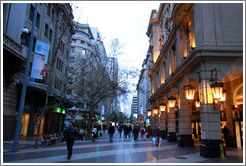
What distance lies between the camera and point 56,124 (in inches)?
1088

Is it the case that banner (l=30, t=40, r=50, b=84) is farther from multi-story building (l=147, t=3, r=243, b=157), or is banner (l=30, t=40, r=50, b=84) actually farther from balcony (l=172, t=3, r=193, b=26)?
balcony (l=172, t=3, r=193, b=26)

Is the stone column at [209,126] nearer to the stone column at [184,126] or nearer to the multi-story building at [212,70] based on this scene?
the multi-story building at [212,70]

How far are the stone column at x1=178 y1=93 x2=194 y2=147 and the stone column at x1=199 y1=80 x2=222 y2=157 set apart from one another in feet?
13.6

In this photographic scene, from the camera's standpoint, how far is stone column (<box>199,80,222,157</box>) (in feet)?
33.0

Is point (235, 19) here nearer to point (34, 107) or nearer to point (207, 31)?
point (207, 31)

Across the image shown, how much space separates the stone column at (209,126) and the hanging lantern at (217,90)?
0.61 metres

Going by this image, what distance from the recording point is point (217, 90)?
32.9 ft

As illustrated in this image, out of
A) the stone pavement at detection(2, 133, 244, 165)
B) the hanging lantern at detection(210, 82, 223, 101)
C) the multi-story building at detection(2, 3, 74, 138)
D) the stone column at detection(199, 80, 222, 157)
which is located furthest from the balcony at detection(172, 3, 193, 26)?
the stone pavement at detection(2, 133, 244, 165)

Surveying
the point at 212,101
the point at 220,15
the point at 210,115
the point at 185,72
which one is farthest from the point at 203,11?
the point at 210,115

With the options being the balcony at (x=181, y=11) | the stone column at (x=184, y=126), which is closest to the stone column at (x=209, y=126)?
the stone column at (x=184, y=126)

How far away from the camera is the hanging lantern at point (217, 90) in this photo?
394 inches

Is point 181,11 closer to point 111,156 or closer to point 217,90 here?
point 217,90

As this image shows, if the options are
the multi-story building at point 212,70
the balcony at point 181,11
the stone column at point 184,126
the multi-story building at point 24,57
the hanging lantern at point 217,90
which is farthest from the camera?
the multi-story building at point 24,57

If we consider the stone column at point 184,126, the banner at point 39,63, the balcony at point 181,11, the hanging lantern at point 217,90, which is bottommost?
the stone column at point 184,126
